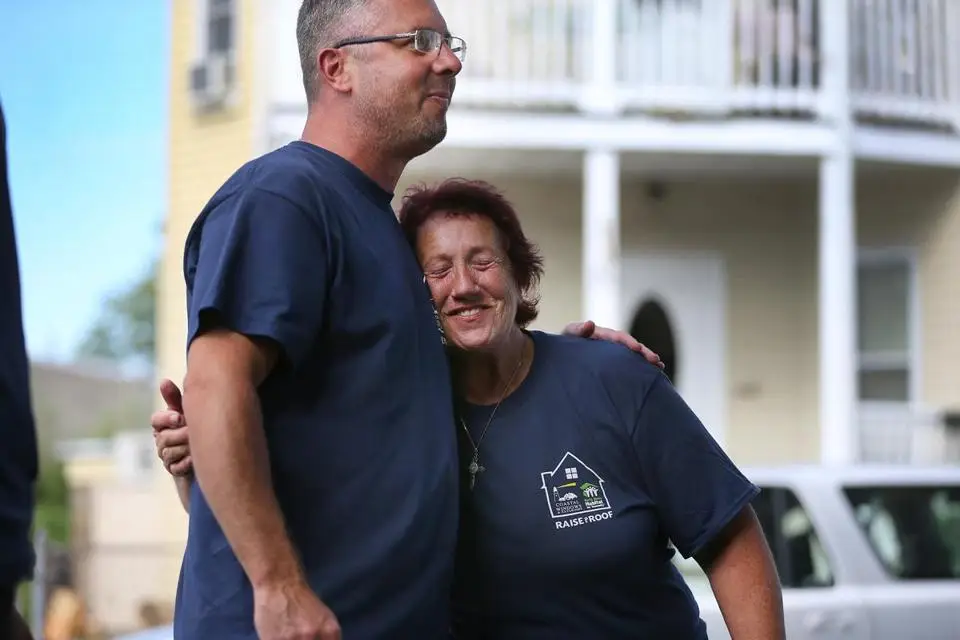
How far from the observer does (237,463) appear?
82.6 inches

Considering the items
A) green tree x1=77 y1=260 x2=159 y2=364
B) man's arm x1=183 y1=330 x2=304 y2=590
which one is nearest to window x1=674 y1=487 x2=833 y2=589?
man's arm x1=183 y1=330 x2=304 y2=590

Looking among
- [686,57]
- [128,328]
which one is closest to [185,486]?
[686,57]

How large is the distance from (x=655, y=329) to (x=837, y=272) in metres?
2.29

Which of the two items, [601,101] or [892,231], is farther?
[892,231]

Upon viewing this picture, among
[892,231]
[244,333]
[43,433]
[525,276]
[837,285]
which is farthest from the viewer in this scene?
[43,433]

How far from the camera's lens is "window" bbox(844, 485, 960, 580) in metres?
6.27

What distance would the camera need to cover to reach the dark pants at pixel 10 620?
7.37 feet

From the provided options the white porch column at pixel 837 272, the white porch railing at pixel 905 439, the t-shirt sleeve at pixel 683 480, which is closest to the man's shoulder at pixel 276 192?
the t-shirt sleeve at pixel 683 480

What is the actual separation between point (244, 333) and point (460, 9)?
1014cm

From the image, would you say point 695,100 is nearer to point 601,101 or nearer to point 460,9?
point 601,101

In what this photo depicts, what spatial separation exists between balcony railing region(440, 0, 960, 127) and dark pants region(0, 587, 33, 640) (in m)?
9.55

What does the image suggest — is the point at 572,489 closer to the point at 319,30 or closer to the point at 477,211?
the point at 477,211

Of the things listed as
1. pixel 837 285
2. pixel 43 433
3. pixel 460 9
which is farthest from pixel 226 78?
pixel 43 433

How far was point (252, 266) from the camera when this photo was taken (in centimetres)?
221
